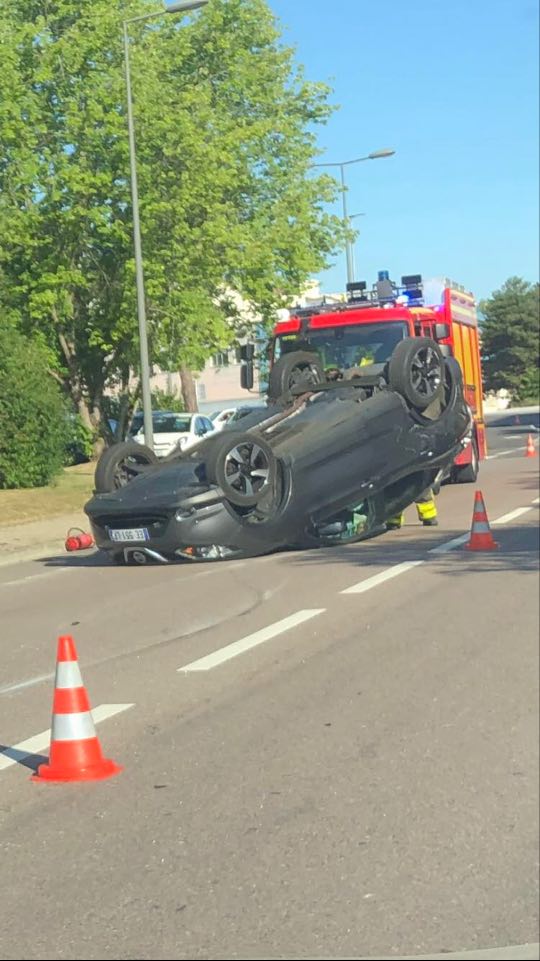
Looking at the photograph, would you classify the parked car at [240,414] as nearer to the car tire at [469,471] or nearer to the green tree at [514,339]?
the car tire at [469,471]

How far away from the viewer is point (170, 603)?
37.8 feet

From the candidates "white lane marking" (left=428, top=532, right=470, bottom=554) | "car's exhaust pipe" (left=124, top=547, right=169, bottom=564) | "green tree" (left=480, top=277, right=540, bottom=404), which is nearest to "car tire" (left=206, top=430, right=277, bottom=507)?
"car's exhaust pipe" (left=124, top=547, right=169, bottom=564)

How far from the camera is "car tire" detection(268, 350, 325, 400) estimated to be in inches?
660

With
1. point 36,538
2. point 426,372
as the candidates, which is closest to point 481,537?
point 426,372

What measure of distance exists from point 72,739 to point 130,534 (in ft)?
23.9

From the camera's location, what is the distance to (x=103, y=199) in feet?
98.5

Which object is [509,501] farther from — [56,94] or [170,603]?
[56,94]

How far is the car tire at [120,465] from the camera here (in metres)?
14.2

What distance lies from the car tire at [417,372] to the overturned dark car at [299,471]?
1cm

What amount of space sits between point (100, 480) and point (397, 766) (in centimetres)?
855

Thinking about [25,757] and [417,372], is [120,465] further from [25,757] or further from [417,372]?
[25,757]

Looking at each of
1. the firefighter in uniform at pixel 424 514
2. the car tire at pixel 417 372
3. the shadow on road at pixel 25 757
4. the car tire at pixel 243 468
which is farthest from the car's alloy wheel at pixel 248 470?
the shadow on road at pixel 25 757

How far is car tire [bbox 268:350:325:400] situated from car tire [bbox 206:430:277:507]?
141 inches

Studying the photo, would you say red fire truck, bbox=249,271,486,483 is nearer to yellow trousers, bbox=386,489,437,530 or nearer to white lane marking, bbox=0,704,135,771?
yellow trousers, bbox=386,489,437,530
